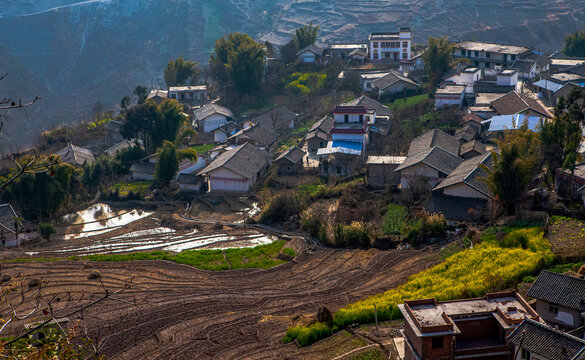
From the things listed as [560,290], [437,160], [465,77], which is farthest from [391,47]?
[560,290]

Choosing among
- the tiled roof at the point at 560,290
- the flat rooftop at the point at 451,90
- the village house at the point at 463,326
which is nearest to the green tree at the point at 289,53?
the flat rooftop at the point at 451,90

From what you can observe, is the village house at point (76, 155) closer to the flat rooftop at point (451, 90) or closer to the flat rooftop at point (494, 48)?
the flat rooftop at point (451, 90)

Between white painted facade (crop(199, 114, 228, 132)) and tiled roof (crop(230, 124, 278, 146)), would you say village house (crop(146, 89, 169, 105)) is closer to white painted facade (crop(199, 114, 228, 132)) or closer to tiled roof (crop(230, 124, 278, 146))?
white painted facade (crop(199, 114, 228, 132))

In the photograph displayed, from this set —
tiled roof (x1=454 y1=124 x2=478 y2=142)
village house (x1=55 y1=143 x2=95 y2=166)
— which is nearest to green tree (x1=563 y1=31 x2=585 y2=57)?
tiled roof (x1=454 y1=124 x2=478 y2=142)

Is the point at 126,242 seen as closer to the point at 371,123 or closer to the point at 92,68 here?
the point at 371,123

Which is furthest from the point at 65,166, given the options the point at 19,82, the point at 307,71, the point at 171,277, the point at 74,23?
the point at 74,23
